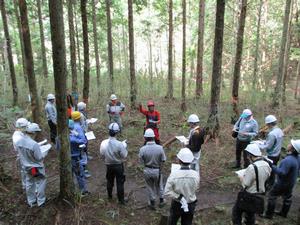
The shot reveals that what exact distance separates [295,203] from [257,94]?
32.6 ft

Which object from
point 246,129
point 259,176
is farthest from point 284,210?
point 246,129

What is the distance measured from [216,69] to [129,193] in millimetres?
5577

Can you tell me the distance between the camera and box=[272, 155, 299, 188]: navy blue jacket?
5840mm

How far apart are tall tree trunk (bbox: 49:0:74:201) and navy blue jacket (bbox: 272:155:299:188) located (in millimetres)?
4424

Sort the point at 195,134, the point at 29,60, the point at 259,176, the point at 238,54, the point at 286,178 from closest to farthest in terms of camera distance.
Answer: the point at 259,176 < the point at 286,178 < the point at 195,134 < the point at 29,60 < the point at 238,54

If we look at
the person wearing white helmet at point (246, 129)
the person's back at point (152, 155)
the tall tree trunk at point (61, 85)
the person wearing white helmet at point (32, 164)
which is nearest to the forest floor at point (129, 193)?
the person wearing white helmet at point (32, 164)

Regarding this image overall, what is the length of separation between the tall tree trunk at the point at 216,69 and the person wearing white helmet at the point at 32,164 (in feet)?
22.1

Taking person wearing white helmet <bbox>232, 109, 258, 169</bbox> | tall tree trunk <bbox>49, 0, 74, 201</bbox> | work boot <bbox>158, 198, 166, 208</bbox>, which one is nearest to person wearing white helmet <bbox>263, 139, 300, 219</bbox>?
person wearing white helmet <bbox>232, 109, 258, 169</bbox>

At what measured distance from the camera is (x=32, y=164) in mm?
5965

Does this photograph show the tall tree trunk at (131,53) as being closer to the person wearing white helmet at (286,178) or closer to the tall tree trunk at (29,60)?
the tall tree trunk at (29,60)

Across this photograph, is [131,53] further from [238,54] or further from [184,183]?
[184,183]

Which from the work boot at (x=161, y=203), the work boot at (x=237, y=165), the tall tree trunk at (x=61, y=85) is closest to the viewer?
the tall tree trunk at (x=61, y=85)

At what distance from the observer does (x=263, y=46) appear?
26.8 metres

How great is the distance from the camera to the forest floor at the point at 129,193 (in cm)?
577
